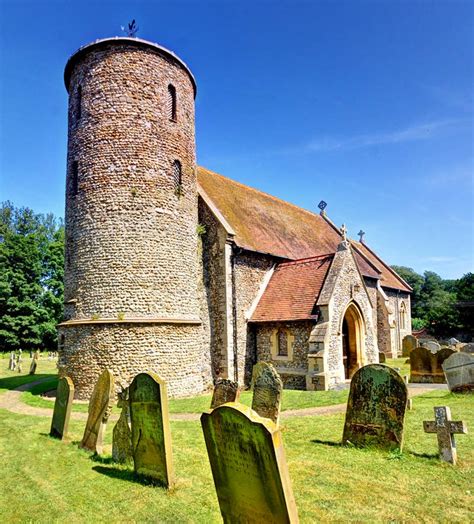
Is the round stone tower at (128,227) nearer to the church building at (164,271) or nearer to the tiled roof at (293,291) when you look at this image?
the church building at (164,271)

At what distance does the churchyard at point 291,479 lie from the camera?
5.04m

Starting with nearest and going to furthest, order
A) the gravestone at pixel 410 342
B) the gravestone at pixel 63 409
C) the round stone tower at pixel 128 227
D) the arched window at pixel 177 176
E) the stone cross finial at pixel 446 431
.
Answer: the stone cross finial at pixel 446 431
the gravestone at pixel 63 409
the round stone tower at pixel 128 227
the arched window at pixel 177 176
the gravestone at pixel 410 342

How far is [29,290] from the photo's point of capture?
40.2m

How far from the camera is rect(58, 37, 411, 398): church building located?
46.3ft

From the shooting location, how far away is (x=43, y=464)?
7316 mm

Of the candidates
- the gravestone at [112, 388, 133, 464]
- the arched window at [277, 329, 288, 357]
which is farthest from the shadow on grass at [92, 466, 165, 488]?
the arched window at [277, 329, 288, 357]

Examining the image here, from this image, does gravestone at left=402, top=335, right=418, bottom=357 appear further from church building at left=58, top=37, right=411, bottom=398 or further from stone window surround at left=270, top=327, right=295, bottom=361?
stone window surround at left=270, top=327, right=295, bottom=361

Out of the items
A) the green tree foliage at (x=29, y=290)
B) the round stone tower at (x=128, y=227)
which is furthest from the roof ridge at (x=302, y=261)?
the green tree foliage at (x=29, y=290)

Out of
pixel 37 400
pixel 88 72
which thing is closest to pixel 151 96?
pixel 88 72

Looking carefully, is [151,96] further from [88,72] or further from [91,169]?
[91,169]

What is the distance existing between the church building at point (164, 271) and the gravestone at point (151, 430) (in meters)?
7.24

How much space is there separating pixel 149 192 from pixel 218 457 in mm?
11730

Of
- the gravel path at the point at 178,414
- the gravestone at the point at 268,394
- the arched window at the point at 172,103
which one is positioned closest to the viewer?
the gravestone at the point at 268,394

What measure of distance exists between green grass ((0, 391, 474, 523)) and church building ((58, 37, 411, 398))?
5.84 meters
